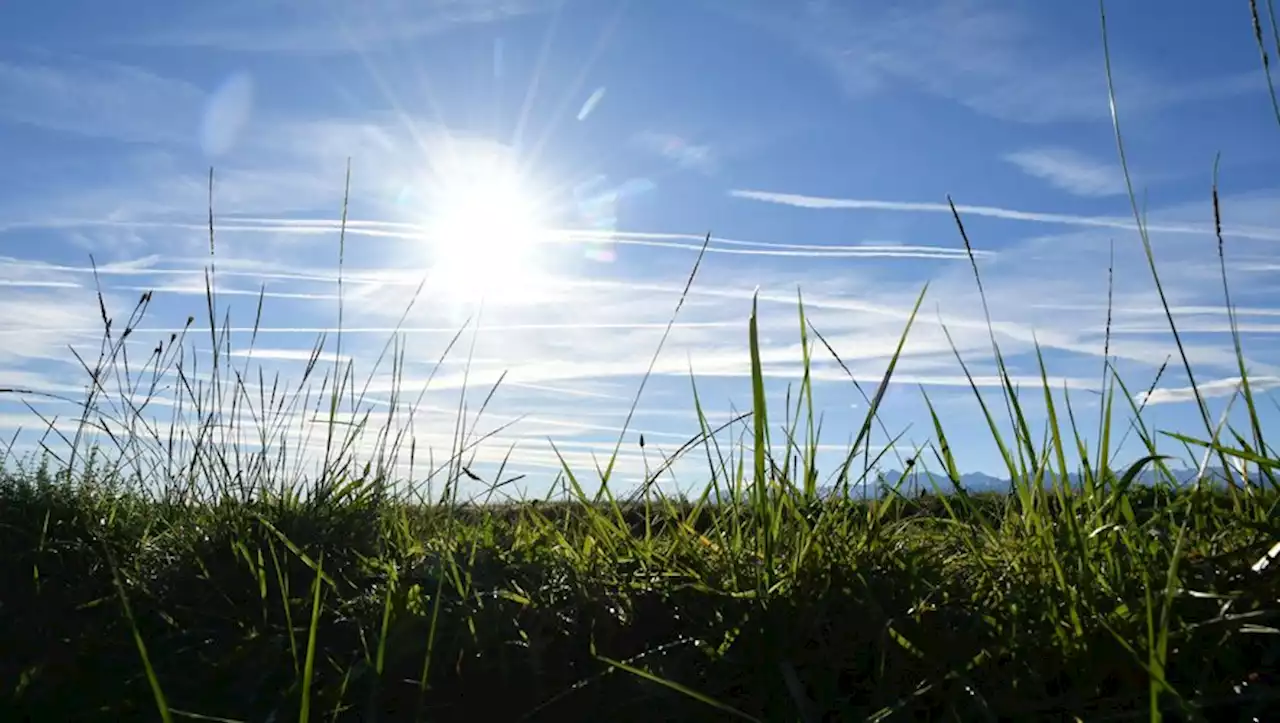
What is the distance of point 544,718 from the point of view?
1.79 meters

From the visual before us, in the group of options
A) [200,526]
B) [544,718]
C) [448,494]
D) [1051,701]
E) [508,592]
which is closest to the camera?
[1051,701]

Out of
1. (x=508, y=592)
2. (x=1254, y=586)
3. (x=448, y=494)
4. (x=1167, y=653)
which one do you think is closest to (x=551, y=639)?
(x=508, y=592)

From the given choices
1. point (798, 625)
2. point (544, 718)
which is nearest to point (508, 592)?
point (544, 718)

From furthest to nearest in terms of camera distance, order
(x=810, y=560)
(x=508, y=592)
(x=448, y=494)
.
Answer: (x=448, y=494) < (x=508, y=592) < (x=810, y=560)

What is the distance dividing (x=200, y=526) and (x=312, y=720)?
1485mm

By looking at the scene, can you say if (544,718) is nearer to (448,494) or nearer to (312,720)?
(312,720)

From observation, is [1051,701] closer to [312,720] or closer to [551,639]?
[551,639]

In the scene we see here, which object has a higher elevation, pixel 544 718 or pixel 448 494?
pixel 448 494

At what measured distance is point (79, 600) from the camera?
281 cm

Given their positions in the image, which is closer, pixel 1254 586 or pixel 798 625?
pixel 1254 586

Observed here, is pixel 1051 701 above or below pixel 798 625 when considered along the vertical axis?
below

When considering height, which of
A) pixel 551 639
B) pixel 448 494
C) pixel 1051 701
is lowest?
pixel 1051 701

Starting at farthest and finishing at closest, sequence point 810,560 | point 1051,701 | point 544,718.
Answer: point 810,560 < point 544,718 < point 1051,701

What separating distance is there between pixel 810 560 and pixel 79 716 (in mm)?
1567
